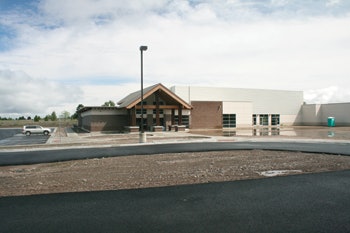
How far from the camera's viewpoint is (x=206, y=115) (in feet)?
156

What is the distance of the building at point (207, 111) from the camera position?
39.4 meters

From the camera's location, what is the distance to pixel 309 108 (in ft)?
201

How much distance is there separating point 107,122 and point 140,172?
102 ft

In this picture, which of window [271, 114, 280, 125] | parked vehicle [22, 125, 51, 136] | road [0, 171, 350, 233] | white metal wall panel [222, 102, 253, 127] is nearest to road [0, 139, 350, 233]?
road [0, 171, 350, 233]

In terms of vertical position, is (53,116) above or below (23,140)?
above

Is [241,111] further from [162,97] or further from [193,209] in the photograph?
[193,209]

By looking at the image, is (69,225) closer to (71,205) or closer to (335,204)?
(71,205)

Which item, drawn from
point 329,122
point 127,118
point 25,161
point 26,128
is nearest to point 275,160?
point 25,161

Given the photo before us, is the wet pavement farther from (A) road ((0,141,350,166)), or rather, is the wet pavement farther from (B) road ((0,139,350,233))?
(B) road ((0,139,350,233))

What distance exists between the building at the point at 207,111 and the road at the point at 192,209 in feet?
95.0

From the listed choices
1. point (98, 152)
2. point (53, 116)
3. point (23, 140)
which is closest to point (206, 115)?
point (23, 140)

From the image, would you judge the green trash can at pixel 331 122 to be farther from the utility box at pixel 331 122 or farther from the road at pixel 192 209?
the road at pixel 192 209

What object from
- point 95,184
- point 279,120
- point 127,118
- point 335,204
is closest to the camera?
point 335,204

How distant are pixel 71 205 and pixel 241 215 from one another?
375 cm
